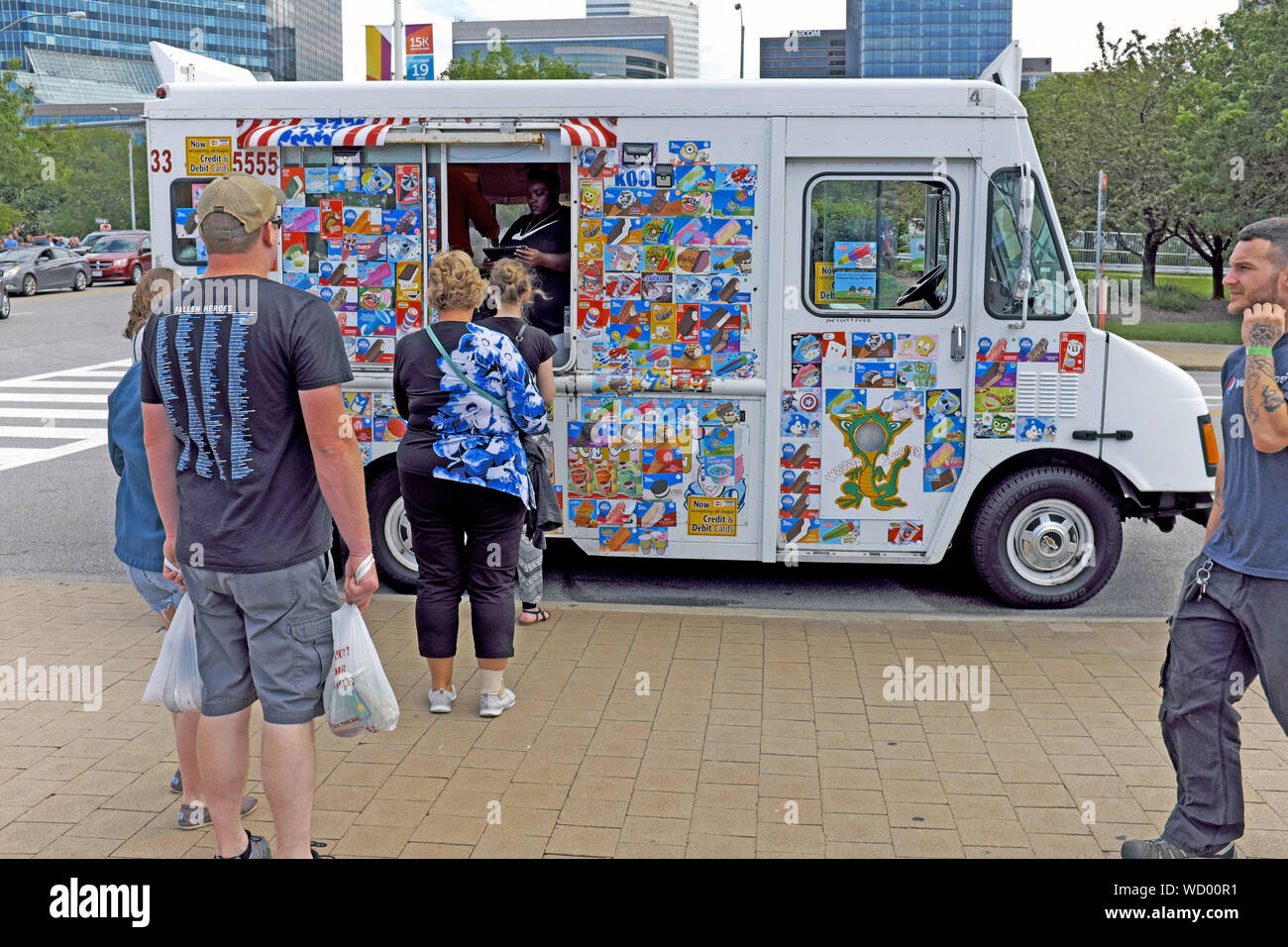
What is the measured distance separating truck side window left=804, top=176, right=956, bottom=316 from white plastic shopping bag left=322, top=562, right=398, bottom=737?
3934mm

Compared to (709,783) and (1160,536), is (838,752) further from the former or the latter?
(1160,536)

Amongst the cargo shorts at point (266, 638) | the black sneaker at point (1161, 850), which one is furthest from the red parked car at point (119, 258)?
the black sneaker at point (1161, 850)

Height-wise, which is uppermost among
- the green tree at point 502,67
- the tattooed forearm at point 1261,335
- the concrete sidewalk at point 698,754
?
the green tree at point 502,67

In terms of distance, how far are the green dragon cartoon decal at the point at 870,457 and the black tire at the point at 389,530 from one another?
2.57m

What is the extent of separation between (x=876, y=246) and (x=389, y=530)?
328cm

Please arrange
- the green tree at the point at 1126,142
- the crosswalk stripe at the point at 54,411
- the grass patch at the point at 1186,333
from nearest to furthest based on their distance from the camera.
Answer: the crosswalk stripe at the point at 54,411 < the grass patch at the point at 1186,333 < the green tree at the point at 1126,142

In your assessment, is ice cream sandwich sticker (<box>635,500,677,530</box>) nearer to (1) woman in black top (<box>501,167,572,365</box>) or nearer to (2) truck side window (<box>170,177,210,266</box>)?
(1) woman in black top (<box>501,167,572,365</box>)

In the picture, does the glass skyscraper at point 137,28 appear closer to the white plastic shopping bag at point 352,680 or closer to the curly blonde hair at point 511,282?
the curly blonde hair at point 511,282

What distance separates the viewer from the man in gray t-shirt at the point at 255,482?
3.55m

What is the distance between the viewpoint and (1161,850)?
3.79 m

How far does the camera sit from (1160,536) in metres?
9.42

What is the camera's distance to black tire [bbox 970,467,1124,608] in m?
7.09

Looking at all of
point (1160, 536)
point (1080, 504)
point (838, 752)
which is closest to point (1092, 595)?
point (1080, 504)

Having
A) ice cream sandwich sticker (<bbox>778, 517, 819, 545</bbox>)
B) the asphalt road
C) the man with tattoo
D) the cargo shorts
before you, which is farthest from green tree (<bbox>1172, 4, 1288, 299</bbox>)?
the cargo shorts
